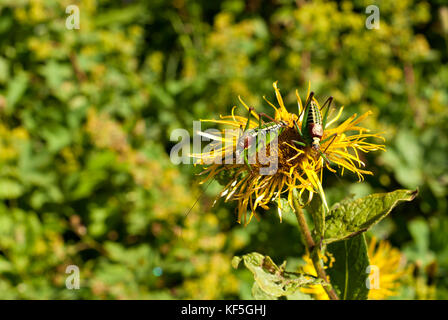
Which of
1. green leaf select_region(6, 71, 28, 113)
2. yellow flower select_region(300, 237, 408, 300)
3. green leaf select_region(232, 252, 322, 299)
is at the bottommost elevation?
yellow flower select_region(300, 237, 408, 300)

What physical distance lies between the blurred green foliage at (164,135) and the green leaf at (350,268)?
590 millimetres

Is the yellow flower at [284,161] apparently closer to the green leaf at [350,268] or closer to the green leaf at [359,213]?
the green leaf at [359,213]

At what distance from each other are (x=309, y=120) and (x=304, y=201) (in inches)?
7.7

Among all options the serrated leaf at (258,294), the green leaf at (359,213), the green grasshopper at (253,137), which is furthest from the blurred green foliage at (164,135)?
the green grasshopper at (253,137)

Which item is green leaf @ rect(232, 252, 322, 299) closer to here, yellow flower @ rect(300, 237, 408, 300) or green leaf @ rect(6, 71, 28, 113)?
yellow flower @ rect(300, 237, 408, 300)

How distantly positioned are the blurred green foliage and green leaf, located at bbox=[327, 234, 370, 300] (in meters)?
0.59

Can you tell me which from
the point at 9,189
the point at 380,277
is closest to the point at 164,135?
the point at 9,189

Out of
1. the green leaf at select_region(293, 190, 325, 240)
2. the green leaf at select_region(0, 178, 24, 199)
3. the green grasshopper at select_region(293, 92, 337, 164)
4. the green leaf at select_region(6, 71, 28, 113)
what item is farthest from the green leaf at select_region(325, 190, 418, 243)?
the green leaf at select_region(6, 71, 28, 113)

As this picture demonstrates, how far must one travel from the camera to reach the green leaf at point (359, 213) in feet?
2.67

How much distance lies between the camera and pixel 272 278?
0.83 meters

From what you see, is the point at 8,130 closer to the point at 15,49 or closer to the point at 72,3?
the point at 15,49

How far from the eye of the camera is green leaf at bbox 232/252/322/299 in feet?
2.56

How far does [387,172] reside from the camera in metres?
2.19

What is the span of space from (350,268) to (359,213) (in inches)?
8.2
